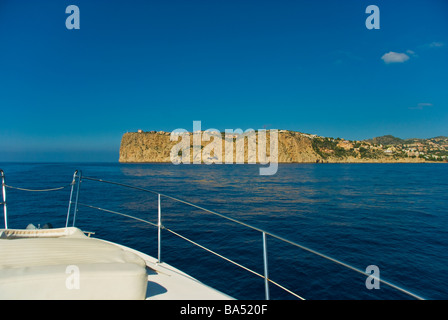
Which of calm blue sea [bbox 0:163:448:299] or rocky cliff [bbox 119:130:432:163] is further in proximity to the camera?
rocky cliff [bbox 119:130:432:163]

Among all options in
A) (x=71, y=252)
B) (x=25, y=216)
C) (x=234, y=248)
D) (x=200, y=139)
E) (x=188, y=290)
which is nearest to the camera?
(x=71, y=252)

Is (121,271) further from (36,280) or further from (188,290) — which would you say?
(188,290)

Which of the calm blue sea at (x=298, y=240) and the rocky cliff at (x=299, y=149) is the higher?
the rocky cliff at (x=299, y=149)

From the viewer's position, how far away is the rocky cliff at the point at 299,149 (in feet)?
435

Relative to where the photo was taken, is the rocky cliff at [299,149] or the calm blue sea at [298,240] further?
the rocky cliff at [299,149]

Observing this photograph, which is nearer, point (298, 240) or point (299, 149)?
point (298, 240)

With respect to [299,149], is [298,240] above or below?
below

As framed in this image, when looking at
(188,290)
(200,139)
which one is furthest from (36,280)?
(200,139)

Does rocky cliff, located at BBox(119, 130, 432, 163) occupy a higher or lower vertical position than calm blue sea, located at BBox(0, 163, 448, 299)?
higher

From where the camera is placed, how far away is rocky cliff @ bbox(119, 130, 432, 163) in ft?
435

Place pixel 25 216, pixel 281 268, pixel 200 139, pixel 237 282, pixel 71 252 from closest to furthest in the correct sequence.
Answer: pixel 71 252 → pixel 237 282 → pixel 281 268 → pixel 25 216 → pixel 200 139

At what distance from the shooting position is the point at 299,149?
13162 cm

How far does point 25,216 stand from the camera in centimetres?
1684
